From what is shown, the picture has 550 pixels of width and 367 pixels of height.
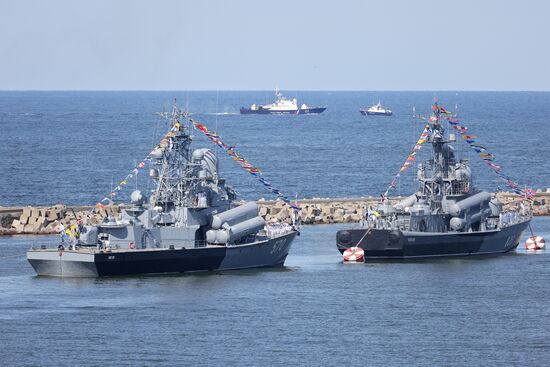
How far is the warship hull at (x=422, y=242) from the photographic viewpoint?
265 ft

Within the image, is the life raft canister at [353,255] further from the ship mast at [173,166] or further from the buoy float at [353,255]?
the ship mast at [173,166]

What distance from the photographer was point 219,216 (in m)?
75.2

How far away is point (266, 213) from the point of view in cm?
9800

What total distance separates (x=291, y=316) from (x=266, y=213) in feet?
115

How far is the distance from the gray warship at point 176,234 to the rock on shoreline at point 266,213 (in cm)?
1288

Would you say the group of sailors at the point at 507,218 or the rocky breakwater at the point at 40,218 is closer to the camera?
the group of sailors at the point at 507,218

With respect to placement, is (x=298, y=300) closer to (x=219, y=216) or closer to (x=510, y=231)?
(x=219, y=216)

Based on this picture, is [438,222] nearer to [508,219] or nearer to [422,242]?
[422,242]

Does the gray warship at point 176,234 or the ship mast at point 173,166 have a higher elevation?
the ship mast at point 173,166

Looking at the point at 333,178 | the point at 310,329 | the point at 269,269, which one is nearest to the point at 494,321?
the point at 310,329

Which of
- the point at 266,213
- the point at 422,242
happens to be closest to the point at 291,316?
the point at 422,242

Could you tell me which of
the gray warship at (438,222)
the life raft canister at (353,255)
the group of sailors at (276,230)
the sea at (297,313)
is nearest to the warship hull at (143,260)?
the sea at (297,313)

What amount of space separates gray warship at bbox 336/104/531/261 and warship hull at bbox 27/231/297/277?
7.34 meters

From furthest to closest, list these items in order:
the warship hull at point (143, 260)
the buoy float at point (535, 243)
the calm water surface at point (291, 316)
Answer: the buoy float at point (535, 243) < the warship hull at point (143, 260) < the calm water surface at point (291, 316)
